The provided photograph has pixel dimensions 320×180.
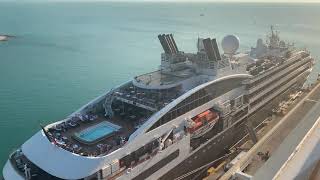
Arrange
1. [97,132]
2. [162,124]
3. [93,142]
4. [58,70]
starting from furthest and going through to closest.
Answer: [58,70], [97,132], [162,124], [93,142]

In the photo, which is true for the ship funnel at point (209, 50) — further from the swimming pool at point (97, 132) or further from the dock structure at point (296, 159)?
the swimming pool at point (97, 132)

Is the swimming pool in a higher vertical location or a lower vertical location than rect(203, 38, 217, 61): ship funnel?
lower

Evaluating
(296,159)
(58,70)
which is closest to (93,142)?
(296,159)

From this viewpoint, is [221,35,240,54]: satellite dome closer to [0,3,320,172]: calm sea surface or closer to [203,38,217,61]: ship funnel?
[203,38,217,61]: ship funnel

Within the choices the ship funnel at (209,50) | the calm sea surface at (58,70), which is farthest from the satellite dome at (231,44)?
the calm sea surface at (58,70)

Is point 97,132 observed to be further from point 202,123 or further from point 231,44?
point 231,44

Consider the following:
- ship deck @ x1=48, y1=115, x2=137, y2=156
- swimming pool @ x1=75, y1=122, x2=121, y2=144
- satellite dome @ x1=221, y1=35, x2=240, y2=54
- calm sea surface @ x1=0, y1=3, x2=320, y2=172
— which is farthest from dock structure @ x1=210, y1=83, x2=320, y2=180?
calm sea surface @ x1=0, y1=3, x2=320, y2=172
